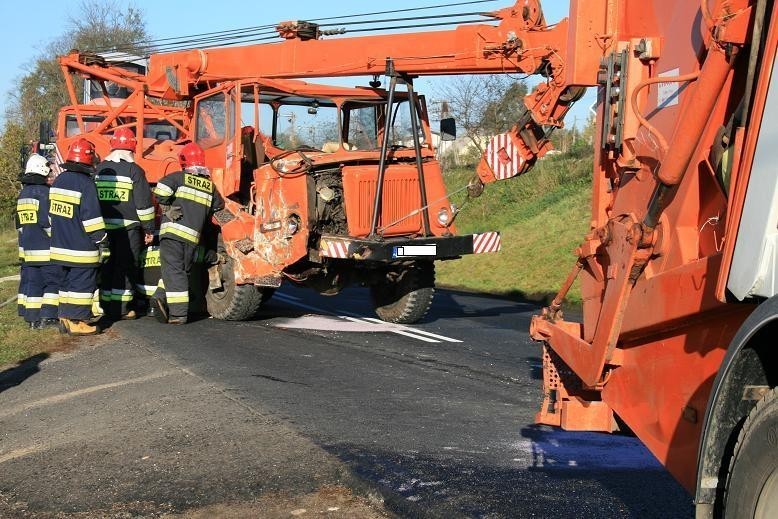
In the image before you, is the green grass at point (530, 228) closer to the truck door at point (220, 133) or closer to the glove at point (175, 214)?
the truck door at point (220, 133)

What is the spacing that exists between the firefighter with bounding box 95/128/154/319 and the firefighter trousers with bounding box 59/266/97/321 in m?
0.91

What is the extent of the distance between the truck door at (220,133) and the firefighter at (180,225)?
26 cm

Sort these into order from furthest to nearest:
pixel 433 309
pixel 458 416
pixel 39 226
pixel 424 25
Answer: pixel 433 309 → pixel 39 226 → pixel 424 25 → pixel 458 416

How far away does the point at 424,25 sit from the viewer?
1041cm

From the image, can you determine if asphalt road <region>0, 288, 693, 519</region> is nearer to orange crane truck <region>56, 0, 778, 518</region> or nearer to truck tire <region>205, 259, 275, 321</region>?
orange crane truck <region>56, 0, 778, 518</region>

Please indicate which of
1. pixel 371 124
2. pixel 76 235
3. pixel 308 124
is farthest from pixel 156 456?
pixel 371 124

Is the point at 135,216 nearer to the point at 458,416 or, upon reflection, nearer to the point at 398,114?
the point at 398,114

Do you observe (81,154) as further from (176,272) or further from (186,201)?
(176,272)

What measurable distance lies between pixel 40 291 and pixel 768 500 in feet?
33.0

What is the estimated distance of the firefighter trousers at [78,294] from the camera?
35.0ft

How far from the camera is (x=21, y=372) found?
8.80m

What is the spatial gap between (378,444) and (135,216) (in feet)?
21.8

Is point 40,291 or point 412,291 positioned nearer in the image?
Result: point 40,291

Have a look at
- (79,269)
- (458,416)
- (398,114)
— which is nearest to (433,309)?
(398,114)
